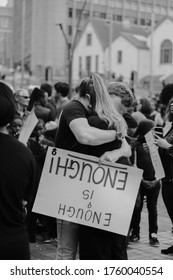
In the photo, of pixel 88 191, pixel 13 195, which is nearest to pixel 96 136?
pixel 88 191

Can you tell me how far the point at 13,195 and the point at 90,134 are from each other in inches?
45.4

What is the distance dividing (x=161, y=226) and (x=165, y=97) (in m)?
2.14

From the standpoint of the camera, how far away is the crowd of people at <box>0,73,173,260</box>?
3.03 metres

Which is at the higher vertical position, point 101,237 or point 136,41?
point 136,41

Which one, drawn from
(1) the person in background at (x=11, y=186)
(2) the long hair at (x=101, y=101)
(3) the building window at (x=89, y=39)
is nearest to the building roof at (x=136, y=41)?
(3) the building window at (x=89, y=39)

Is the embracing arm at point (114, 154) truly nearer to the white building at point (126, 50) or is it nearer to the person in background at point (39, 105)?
the person in background at point (39, 105)

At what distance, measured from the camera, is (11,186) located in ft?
9.89

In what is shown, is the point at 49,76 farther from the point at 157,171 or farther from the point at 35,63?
the point at 157,171

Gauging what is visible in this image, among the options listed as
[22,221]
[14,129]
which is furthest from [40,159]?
[22,221]

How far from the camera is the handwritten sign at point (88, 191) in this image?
13.5 feet

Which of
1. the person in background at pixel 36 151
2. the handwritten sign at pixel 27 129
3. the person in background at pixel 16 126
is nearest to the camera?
the handwritten sign at pixel 27 129

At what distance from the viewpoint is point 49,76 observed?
8569 centimetres

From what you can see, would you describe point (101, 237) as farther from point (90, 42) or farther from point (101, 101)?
point (90, 42)

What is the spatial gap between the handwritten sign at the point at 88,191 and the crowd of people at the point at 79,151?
3.5 inches
